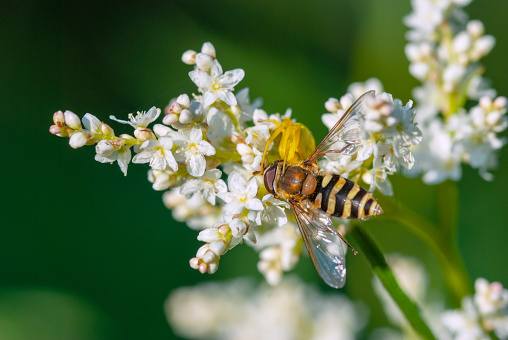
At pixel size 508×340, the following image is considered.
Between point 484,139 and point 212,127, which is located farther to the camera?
point 484,139

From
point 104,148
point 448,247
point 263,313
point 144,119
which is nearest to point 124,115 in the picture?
point 263,313

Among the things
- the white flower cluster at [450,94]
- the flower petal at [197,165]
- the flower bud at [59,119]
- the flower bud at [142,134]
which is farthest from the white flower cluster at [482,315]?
the flower bud at [59,119]

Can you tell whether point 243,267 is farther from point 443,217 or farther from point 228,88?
point 228,88

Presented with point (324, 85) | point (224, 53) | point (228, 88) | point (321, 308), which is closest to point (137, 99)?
point (224, 53)

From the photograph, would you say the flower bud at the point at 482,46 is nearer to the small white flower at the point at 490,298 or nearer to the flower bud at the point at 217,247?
the small white flower at the point at 490,298

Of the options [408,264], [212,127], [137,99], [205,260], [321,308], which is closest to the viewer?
[205,260]

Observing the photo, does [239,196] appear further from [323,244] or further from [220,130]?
[323,244]
